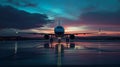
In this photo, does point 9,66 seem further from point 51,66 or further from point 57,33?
point 57,33

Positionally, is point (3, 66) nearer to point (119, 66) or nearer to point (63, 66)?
point (63, 66)

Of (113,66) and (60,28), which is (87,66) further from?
(60,28)

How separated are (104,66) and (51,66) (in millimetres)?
3397

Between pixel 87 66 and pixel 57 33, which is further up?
pixel 57 33

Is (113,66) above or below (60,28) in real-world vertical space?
below

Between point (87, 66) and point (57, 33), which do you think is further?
point (57, 33)

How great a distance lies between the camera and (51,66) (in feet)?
49.8

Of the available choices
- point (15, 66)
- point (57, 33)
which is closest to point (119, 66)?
point (15, 66)

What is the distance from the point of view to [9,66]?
1517cm

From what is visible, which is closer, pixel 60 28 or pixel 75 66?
pixel 75 66

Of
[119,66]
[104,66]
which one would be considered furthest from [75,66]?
[119,66]

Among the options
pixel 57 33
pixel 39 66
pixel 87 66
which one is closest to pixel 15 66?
pixel 39 66

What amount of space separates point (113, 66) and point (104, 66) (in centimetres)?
58

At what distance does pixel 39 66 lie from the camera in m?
15.3
